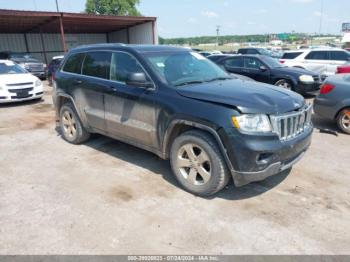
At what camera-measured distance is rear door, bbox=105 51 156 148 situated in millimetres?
4051

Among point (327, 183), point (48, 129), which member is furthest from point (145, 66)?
point (48, 129)

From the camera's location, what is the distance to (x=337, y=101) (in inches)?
246

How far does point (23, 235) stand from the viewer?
3.01 meters

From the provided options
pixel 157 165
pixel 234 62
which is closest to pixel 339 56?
pixel 234 62

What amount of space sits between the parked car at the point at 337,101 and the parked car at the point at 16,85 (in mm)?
8804

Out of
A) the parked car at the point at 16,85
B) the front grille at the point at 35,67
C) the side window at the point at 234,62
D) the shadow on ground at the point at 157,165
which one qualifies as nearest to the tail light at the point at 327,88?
the shadow on ground at the point at 157,165

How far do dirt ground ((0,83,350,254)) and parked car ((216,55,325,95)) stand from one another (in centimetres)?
507

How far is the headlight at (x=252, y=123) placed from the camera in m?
3.21

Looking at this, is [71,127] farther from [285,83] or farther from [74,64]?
[285,83]

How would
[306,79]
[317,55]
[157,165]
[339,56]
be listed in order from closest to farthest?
[157,165] < [306,79] < [339,56] < [317,55]

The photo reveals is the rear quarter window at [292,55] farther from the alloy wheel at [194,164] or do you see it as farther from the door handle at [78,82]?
the alloy wheel at [194,164]

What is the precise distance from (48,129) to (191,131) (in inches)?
186

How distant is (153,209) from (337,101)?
4876 millimetres

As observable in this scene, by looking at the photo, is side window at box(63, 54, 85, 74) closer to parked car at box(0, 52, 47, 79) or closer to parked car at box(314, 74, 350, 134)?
parked car at box(314, 74, 350, 134)
